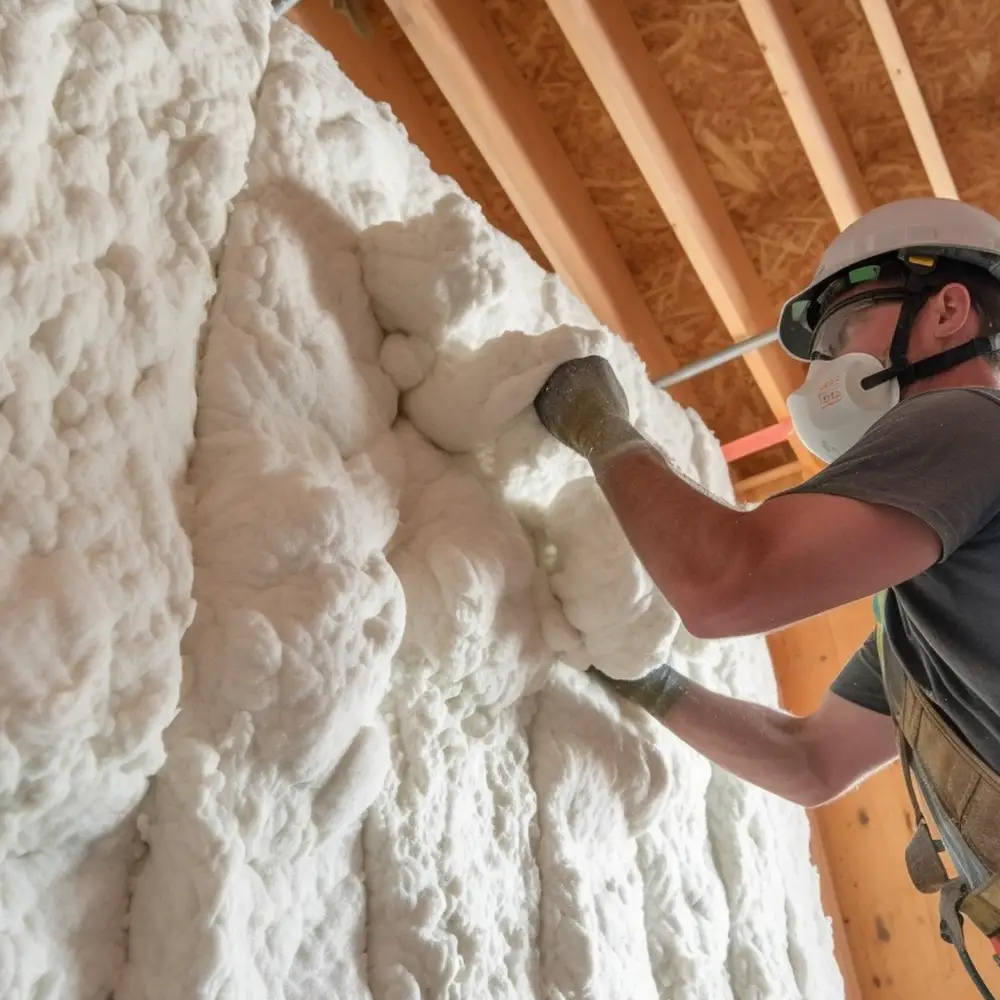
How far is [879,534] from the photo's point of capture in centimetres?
106

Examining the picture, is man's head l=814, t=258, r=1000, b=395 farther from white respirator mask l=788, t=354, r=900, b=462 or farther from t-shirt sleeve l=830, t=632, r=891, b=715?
t-shirt sleeve l=830, t=632, r=891, b=715

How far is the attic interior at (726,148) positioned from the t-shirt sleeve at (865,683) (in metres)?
0.88

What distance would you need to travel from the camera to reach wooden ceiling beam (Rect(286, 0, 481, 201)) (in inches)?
86.3

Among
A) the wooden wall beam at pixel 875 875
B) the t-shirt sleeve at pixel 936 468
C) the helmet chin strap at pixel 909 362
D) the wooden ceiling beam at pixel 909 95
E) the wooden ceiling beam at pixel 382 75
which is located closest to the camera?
the t-shirt sleeve at pixel 936 468

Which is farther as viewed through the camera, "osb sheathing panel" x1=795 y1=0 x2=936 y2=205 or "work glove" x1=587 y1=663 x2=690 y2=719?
"osb sheathing panel" x1=795 y1=0 x2=936 y2=205

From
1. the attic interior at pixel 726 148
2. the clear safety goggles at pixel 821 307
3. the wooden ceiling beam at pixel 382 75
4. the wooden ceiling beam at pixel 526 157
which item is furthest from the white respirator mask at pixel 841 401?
the wooden ceiling beam at pixel 382 75

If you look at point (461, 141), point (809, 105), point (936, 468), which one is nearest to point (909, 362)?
point (936, 468)

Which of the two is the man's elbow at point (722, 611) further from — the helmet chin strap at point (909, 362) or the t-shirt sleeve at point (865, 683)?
the t-shirt sleeve at point (865, 683)

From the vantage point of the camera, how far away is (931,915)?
2.50 m

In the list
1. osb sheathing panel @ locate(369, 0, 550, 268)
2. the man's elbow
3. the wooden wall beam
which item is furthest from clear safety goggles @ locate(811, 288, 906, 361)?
the wooden wall beam

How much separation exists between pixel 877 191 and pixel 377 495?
1.82 m

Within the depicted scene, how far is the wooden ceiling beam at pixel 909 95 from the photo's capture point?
204 centimetres

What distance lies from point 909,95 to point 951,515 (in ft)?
4.91

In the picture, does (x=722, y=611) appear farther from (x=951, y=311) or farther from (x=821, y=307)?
(x=821, y=307)
